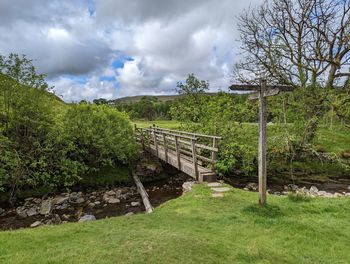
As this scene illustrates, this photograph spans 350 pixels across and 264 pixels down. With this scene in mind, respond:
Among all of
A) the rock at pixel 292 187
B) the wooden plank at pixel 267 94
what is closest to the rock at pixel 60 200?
the wooden plank at pixel 267 94

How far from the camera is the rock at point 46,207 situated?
11625mm

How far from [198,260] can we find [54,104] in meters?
13.6

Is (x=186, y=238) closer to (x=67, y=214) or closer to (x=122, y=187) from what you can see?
(x=67, y=214)

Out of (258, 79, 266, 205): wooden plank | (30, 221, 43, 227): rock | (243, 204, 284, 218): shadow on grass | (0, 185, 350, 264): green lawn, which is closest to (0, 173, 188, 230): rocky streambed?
(30, 221, 43, 227): rock

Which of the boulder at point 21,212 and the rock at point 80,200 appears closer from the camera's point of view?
the boulder at point 21,212

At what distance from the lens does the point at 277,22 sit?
717 inches

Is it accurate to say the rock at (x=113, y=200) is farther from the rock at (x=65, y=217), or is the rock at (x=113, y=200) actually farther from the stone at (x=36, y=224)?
the stone at (x=36, y=224)

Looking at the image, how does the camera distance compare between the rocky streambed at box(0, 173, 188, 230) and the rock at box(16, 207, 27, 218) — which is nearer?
the rocky streambed at box(0, 173, 188, 230)

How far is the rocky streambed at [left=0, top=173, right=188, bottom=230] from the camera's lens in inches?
425

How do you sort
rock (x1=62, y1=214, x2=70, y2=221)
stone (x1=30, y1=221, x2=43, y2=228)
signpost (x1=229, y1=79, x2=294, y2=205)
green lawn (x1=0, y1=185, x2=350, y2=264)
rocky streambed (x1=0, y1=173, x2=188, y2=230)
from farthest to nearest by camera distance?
rock (x1=62, y1=214, x2=70, y2=221) < rocky streambed (x1=0, y1=173, x2=188, y2=230) < stone (x1=30, y1=221, x2=43, y2=228) < signpost (x1=229, y1=79, x2=294, y2=205) < green lawn (x1=0, y1=185, x2=350, y2=264)

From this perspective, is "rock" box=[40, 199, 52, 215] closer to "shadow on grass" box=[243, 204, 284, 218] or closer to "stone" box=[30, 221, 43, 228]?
"stone" box=[30, 221, 43, 228]

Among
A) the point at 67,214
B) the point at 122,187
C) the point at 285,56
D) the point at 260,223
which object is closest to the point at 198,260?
the point at 260,223

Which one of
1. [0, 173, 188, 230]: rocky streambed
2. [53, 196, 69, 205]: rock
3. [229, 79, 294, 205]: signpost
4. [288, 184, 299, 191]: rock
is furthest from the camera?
[288, 184, 299, 191]: rock

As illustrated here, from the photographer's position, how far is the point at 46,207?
1209 centimetres
